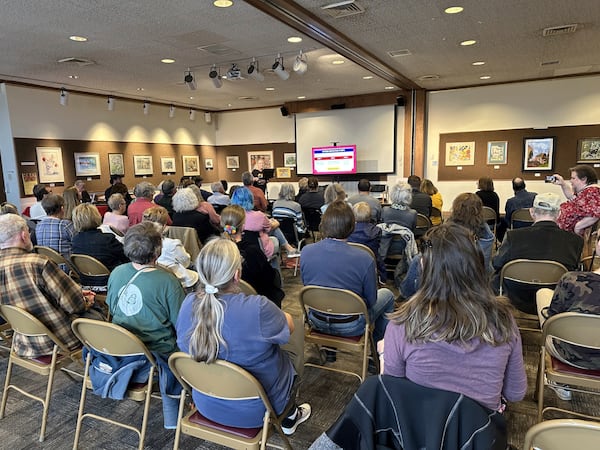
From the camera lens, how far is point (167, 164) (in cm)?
1102

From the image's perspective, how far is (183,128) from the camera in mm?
11586

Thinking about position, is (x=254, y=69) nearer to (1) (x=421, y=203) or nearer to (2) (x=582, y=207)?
(1) (x=421, y=203)

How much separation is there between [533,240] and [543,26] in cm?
365

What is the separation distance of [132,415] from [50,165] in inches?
290

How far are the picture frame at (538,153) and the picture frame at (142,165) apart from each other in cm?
907

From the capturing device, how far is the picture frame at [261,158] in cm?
1223

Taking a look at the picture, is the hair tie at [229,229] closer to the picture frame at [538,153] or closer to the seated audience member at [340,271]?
the seated audience member at [340,271]

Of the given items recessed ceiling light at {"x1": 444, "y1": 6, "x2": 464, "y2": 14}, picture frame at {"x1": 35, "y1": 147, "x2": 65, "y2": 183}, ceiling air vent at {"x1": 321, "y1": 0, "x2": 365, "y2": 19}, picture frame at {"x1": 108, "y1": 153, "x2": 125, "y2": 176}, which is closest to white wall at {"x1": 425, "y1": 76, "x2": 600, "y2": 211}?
recessed ceiling light at {"x1": 444, "y1": 6, "x2": 464, "y2": 14}

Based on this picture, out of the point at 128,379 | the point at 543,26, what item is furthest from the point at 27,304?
the point at 543,26

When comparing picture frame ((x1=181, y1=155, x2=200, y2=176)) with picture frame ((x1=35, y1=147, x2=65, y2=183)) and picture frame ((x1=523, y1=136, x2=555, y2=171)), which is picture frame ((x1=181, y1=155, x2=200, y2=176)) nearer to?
picture frame ((x1=35, y1=147, x2=65, y2=183))

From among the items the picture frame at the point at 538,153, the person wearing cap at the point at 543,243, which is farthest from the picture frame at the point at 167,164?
the person wearing cap at the point at 543,243

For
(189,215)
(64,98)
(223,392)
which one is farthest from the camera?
(64,98)

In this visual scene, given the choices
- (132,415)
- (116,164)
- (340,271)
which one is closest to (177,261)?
(132,415)

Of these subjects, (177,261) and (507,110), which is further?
(507,110)
